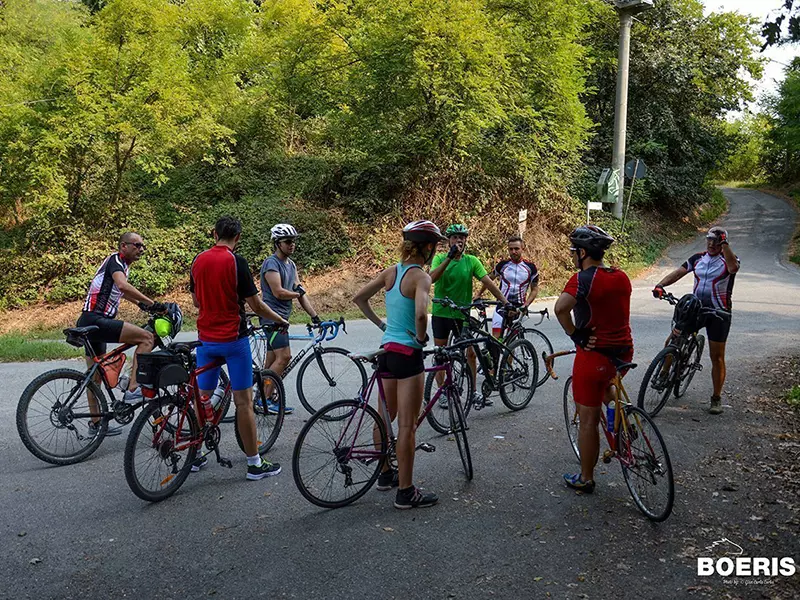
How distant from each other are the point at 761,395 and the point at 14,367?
34.2 ft

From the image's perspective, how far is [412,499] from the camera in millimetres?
4652

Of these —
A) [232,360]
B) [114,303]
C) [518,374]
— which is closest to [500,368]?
[518,374]

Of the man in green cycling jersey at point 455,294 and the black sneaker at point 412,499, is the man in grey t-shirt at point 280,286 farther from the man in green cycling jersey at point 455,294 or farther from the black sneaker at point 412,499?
the black sneaker at point 412,499

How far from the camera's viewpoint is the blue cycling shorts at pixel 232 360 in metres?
5.08

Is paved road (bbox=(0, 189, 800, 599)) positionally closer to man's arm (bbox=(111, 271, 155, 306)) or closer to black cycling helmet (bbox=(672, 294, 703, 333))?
black cycling helmet (bbox=(672, 294, 703, 333))

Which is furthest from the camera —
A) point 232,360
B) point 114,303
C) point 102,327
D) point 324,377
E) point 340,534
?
point 324,377

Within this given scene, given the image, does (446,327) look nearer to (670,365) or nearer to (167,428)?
(670,365)

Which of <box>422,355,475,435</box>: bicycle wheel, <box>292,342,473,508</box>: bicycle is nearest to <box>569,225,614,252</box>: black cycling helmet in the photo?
<box>292,342,473,508</box>: bicycle

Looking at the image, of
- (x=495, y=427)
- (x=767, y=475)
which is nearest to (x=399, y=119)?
(x=495, y=427)

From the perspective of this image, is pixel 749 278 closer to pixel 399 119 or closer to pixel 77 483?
pixel 399 119

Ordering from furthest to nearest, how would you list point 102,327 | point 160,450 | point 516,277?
point 516,277 → point 102,327 → point 160,450

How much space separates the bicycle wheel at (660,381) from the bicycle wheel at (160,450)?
15.1ft

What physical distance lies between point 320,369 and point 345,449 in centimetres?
279

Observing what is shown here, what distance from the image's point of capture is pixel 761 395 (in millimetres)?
7801
